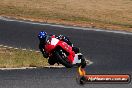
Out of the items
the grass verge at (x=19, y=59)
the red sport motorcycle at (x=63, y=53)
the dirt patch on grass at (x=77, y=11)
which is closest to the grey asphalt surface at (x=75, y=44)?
the grass verge at (x=19, y=59)

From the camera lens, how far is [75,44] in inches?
1048

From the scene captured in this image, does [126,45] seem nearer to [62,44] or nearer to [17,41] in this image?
[17,41]

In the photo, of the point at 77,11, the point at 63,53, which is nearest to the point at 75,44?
the point at 77,11

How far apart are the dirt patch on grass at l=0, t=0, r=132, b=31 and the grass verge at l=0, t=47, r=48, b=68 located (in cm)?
1125

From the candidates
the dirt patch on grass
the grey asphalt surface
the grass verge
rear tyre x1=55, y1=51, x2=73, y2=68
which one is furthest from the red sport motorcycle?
the dirt patch on grass

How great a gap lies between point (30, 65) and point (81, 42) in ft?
27.5

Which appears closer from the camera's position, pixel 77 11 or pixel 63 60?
pixel 63 60

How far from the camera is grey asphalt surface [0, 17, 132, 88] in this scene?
51.7 feet

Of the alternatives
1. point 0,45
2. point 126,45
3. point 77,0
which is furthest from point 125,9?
point 0,45

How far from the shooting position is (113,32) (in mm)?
31609

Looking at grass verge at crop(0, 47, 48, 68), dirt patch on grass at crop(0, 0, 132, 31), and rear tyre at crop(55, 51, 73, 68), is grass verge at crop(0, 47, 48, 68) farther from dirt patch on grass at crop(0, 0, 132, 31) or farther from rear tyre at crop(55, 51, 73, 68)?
dirt patch on grass at crop(0, 0, 132, 31)

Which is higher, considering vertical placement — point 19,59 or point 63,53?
point 63,53

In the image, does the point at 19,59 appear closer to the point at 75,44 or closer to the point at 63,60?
the point at 75,44

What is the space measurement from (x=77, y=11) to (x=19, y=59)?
2177cm
